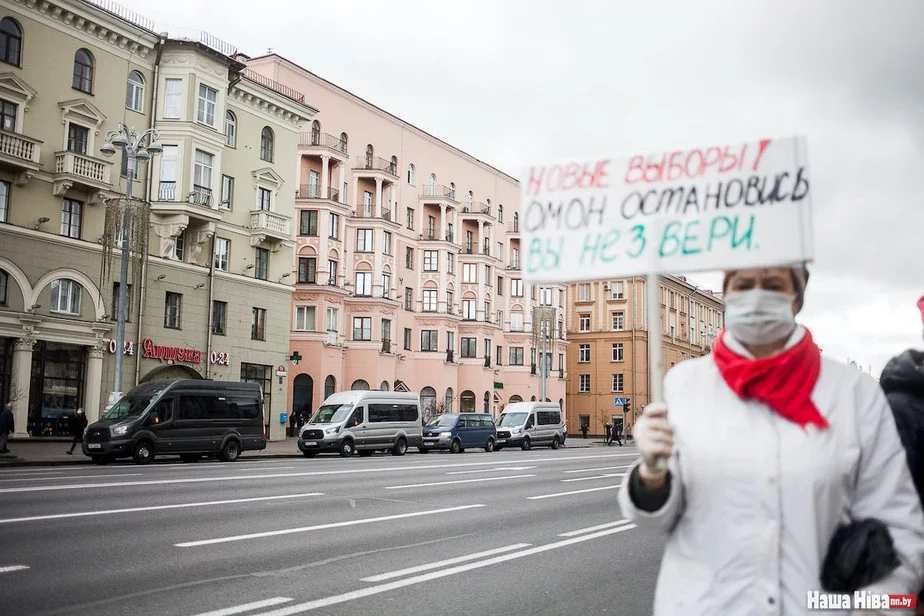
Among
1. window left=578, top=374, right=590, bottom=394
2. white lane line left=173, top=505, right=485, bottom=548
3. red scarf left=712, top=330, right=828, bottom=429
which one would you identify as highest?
window left=578, top=374, right=590, bottom=394

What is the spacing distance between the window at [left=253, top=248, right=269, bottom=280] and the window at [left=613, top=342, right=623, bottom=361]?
5132cm

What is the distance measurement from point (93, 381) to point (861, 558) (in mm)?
35298

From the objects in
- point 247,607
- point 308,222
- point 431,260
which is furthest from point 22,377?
point 431,260

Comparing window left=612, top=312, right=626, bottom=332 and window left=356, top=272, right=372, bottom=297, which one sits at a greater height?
window left=612, top=312, right=626, bottom=332

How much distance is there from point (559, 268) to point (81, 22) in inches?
1434

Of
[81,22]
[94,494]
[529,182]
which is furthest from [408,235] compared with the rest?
[529,182]

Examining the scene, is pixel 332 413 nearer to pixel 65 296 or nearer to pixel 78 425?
pixel 78 425

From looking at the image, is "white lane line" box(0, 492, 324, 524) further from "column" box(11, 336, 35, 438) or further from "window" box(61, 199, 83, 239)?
"window" box(61, 199, 83, 239)

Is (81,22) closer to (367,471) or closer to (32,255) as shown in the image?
(32,255)

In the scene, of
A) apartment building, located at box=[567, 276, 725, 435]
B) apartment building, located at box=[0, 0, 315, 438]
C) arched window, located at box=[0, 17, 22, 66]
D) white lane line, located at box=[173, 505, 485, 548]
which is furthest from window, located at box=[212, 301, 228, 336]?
apartment building, located at box=[567, 276, 725, 435]

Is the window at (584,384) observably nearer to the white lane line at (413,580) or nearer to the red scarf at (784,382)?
the white lane line at (413,580)

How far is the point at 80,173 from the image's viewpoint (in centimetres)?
3362

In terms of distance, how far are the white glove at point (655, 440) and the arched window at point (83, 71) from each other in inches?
1435

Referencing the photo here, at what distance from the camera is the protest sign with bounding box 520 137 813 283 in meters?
2.89
